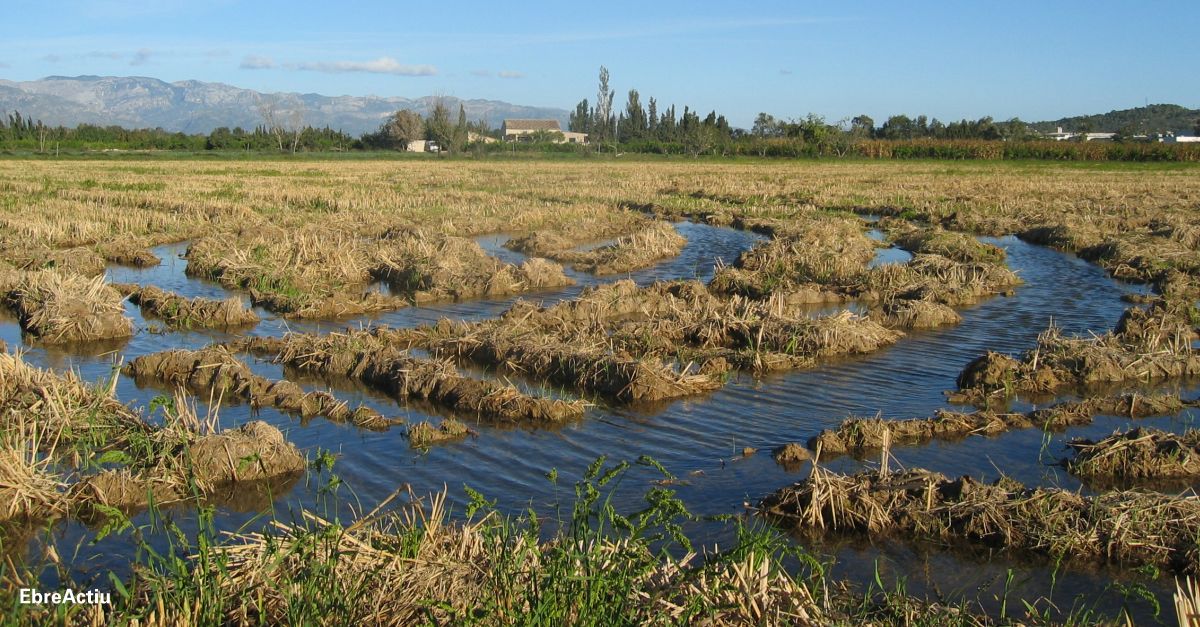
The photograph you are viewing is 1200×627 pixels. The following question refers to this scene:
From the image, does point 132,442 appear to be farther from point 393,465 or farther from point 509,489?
point 509,489

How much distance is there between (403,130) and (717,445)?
87.0m

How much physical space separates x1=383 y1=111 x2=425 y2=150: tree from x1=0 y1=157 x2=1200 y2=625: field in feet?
231

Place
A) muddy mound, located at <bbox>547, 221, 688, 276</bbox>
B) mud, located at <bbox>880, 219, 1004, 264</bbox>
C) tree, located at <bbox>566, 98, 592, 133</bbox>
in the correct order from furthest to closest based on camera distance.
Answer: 1. tree, located at <bbox>566, 98, 592, 133</bbox>
2. mud, located at <bbox>880, 219, 1004, 264</bbox>
3. muddy mound, located at <bbox>547, 221, 688, 276</bbox>

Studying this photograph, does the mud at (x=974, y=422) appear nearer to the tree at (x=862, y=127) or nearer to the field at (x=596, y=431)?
the field at (x=596, y=431)

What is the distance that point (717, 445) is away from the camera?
28.4 ft

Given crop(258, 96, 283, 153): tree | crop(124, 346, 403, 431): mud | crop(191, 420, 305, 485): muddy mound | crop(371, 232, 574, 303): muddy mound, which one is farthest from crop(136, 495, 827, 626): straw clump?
crop(258, 96, 283, 153): tree

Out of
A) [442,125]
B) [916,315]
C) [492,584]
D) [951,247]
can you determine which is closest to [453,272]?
[916,315]

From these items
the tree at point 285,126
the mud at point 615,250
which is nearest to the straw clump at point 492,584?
the mud at point 615,250

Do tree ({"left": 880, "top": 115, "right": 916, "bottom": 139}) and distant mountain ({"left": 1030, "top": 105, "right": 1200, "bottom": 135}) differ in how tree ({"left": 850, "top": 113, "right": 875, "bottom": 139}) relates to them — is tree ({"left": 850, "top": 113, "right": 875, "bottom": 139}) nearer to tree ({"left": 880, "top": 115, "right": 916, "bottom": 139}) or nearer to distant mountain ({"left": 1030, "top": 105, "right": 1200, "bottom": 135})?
tree ({"left": 880, "top": 115, "right": 916, "bottom": 139})

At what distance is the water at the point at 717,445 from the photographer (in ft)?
20.9

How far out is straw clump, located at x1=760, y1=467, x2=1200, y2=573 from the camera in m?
6.38

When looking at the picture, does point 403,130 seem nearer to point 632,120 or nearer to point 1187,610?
point 632,120

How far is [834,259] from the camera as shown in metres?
18.0

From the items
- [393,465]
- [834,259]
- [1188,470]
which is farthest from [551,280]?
[1188,470]
